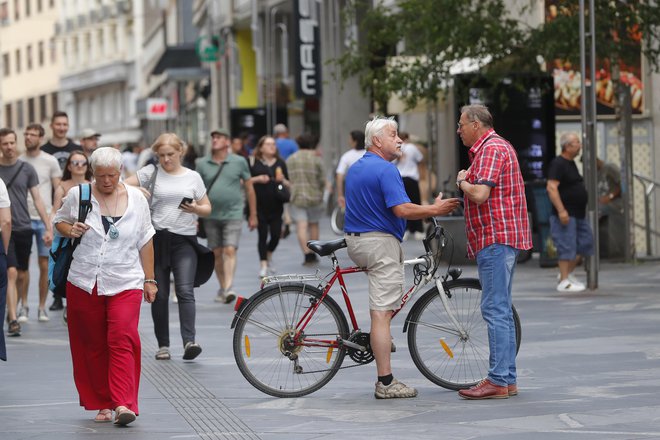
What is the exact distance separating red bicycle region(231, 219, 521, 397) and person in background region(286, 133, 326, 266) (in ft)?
36.2

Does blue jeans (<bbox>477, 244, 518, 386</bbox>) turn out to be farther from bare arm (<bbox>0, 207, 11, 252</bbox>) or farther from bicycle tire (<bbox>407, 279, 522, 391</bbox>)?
bare arm (<bbox>0, 207, 11, 252</bbox>)

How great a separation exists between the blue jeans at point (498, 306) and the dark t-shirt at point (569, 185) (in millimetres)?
6945

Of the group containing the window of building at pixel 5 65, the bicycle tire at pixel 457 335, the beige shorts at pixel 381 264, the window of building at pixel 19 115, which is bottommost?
the bicycle tire at pixel 457 335

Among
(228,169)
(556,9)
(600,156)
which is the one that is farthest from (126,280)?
(600,156)

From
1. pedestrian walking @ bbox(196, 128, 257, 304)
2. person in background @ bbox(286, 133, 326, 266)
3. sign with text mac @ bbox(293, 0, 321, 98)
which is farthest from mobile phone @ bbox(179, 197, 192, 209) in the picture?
sign with text mac @ bbox(293, 0, 321, 98)

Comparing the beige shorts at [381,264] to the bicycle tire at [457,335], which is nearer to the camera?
the beige shorts at [381,264]

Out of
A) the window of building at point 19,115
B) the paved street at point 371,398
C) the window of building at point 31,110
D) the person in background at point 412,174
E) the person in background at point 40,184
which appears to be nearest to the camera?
the paved street at point 371,398

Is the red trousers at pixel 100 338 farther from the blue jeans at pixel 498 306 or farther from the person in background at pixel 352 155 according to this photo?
the person in background at pixel 352 155

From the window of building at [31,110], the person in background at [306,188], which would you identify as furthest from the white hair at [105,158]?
the window of building at [31,110]

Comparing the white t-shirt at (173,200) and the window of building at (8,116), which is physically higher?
the window of building at (8,116)

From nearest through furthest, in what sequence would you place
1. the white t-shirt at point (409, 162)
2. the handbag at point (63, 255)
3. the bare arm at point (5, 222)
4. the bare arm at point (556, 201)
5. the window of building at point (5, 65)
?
1. the handbag at point (63, 255)
2. the bare arm at point (5, 222)
3. the bare arm at point (556, 201)
4. the white t-shirt at point (409, 162)
5. the window of building at point (5, 65)

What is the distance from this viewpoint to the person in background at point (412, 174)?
85.0 feet

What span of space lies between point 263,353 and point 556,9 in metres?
11.3

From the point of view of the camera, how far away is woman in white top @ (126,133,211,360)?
12023 millimetres
